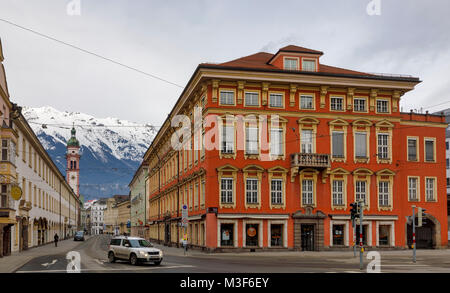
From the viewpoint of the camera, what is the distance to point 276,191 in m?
48.9

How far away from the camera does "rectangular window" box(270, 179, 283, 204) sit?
160ft

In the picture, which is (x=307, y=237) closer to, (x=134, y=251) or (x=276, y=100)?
(x=276, y=100)

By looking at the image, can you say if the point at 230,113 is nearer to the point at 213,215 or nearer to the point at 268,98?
the point at 268,98

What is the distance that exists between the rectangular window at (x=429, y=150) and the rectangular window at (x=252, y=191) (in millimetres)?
18394

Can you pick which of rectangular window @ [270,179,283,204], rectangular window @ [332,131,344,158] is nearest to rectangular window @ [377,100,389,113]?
rectangular window @ [332,131,344,158]

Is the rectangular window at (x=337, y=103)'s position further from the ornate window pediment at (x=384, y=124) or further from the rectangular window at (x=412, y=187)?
the rectangular window at (x=412, y=187)

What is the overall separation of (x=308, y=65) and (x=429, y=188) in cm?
1745

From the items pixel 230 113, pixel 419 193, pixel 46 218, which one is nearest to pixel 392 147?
pixel 419 193

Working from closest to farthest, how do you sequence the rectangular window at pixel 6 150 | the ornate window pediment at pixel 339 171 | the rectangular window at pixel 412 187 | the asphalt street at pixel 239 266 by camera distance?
1. the asphalt street at pixel 239 266
2. the rectangular window at pixel 6 150
3. the ornate window pediment at pixel 339 171
4. the rectangular window at pixel 412 187

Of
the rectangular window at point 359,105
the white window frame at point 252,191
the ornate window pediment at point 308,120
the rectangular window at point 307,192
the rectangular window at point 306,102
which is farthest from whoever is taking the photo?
the rectangular window at point 359,105

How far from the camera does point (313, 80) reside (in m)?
49.6

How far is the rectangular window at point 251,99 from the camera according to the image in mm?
48719

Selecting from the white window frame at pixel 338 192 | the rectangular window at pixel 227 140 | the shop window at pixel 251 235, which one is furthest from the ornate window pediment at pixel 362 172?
the rectangular window at pixel 227 140
